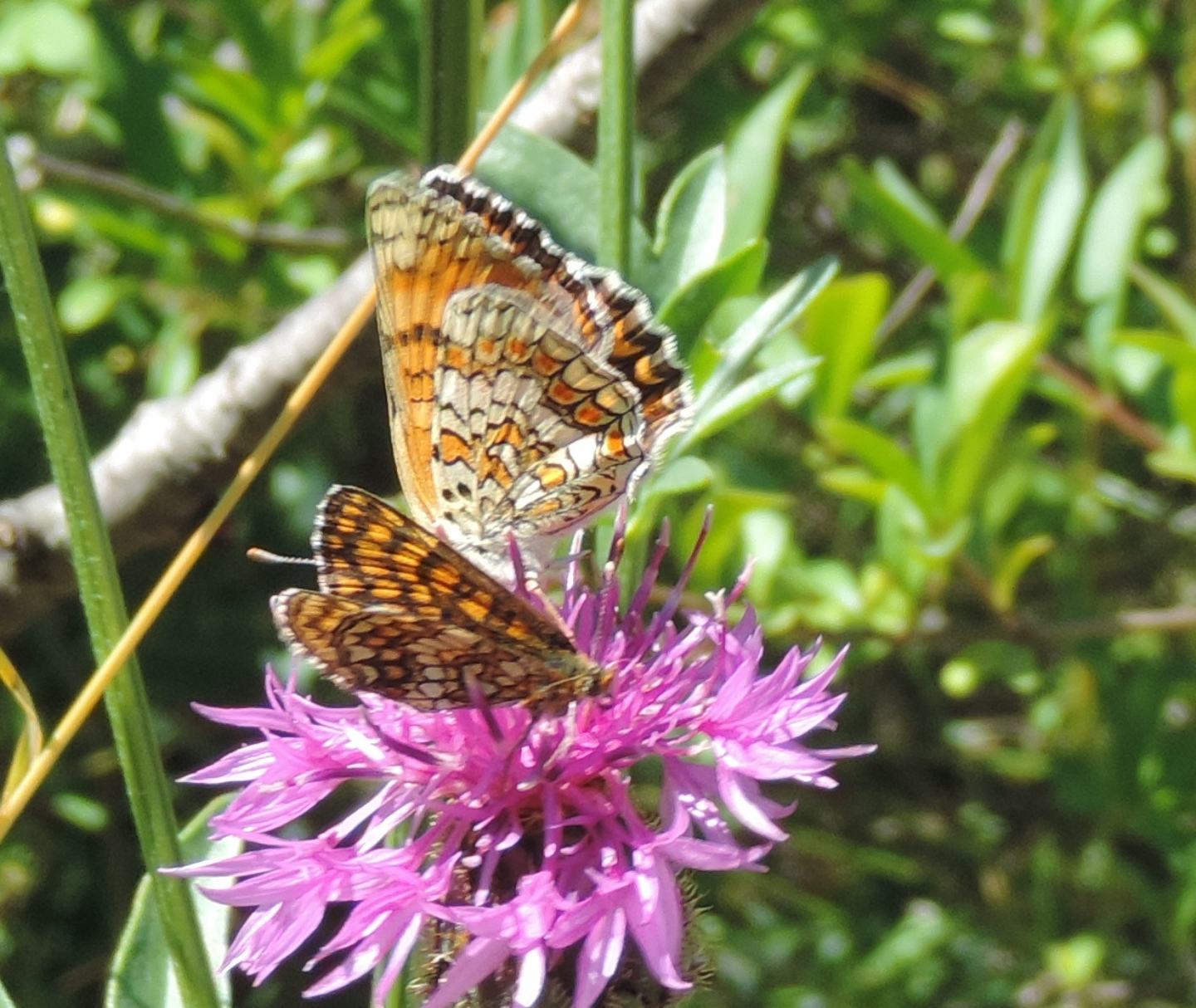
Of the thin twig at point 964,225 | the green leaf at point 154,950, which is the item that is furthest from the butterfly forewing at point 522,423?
the thin twig at point 964,225

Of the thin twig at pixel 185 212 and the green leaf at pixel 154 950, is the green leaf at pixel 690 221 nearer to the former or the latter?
the green leaf at pixel 154 950

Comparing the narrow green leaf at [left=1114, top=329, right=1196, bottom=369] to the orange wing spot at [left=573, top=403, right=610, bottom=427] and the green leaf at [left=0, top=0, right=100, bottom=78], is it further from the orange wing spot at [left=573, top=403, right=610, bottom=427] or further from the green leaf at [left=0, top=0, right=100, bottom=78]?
the green leaf at [left=0, top=0, right=100, bottom=78]

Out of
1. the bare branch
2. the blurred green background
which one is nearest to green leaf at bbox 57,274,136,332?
the blurred green background

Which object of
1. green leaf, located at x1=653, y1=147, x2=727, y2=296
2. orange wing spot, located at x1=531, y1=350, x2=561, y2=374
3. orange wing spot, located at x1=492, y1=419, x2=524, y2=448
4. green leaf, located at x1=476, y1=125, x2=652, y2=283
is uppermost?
green leaf, located at x1=476, y1=125, x2=652, y2=283

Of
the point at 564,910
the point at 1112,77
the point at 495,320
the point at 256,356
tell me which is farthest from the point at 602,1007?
the point at 1112,77

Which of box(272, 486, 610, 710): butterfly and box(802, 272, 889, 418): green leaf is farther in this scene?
box(802, 272, 889, 418): green leaf

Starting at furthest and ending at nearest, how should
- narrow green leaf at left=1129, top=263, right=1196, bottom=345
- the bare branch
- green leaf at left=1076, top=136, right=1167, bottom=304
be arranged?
1. green leaf at left=1076, top=136, right=1167, bottom=304
2. narrow green leaf at left=1129, top=263, right=1196, bottom=345
3. the bare branch

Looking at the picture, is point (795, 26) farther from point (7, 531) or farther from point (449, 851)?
point (449, 851)

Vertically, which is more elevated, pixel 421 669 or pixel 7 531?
pixel 7 531
